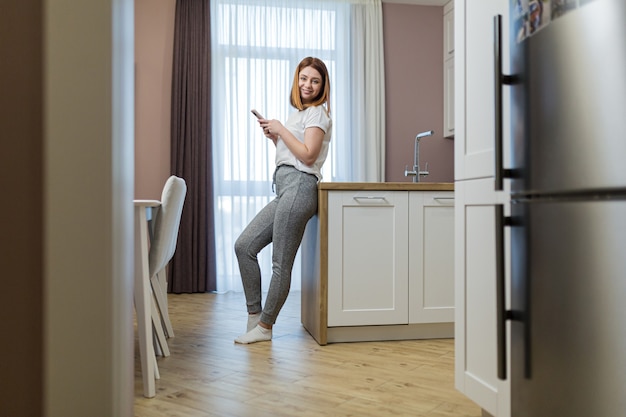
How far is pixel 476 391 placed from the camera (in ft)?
6.02

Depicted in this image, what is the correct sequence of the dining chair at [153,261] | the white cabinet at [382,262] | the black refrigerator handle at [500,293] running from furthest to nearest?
the white cabinet at [382,262]
the dining chair at [153,261]
the black refrigerator handle at [500,293]

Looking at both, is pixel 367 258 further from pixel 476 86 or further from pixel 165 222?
pixel 476 86

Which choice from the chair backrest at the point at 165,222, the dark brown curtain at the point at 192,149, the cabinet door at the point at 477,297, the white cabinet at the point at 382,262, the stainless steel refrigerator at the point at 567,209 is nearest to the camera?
the stainless steel refrigerator at the point at 567,209

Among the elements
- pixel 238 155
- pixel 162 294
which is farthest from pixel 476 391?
pixel 238 155

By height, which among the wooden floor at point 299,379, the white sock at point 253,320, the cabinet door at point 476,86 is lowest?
the wooden floor at point 299,379

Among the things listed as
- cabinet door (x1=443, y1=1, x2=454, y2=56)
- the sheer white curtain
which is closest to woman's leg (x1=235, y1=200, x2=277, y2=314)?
the sheer white curtain

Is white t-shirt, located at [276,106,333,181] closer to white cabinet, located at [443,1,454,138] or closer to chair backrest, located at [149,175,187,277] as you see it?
chair backrest, located at [149,175,187,277]

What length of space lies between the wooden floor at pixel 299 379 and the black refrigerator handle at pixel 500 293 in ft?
2.00

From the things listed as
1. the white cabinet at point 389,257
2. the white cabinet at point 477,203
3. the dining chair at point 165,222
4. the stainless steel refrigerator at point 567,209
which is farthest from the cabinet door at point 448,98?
the stainless steel refrigerator at point 567,209

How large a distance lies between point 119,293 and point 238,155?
4.41 metres

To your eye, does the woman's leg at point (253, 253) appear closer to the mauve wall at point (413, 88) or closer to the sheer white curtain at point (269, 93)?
the sheer white curtain at point (269, 93)

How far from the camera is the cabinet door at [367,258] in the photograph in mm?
3152

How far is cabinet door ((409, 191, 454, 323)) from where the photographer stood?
3248 mm

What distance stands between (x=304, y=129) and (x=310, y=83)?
24cm
